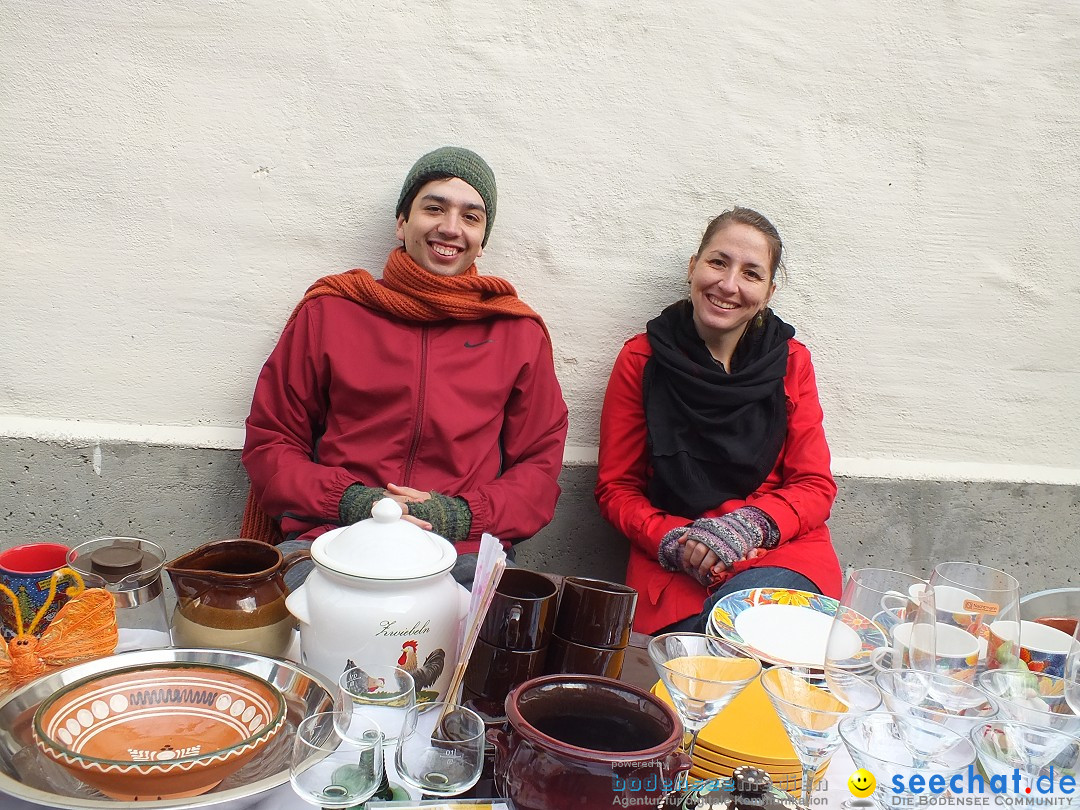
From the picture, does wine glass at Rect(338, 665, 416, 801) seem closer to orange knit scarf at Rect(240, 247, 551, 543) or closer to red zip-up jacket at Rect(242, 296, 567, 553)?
red zip-up jacket at Rect(242, 296, 567, 553)

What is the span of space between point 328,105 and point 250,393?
99cm

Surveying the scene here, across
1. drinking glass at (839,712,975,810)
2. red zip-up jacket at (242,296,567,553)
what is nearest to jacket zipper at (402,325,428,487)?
red zip-up jacket at (242,296,567,553)

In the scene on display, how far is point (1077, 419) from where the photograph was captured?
3.39 metres

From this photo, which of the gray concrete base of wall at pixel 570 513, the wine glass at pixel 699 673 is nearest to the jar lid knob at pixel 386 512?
the wine glass at pixel 699 673

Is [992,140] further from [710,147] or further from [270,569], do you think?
[270,569]

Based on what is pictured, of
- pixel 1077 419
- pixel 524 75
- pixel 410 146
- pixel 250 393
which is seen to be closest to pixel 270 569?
pixel 250 393

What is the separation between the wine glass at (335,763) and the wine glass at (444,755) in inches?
1.6

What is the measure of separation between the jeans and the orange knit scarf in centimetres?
107

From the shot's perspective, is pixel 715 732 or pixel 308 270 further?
pixel 308 270

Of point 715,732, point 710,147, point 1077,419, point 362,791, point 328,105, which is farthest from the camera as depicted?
point 1077,419

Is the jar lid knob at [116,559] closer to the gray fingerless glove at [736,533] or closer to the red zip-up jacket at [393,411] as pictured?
the red zip-up jacket at [393,411]

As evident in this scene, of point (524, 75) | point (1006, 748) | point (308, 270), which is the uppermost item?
point (524, 75)

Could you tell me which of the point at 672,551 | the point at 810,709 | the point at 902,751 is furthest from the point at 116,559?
the point at 672,551

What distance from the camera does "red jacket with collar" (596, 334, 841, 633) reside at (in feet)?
8.45
